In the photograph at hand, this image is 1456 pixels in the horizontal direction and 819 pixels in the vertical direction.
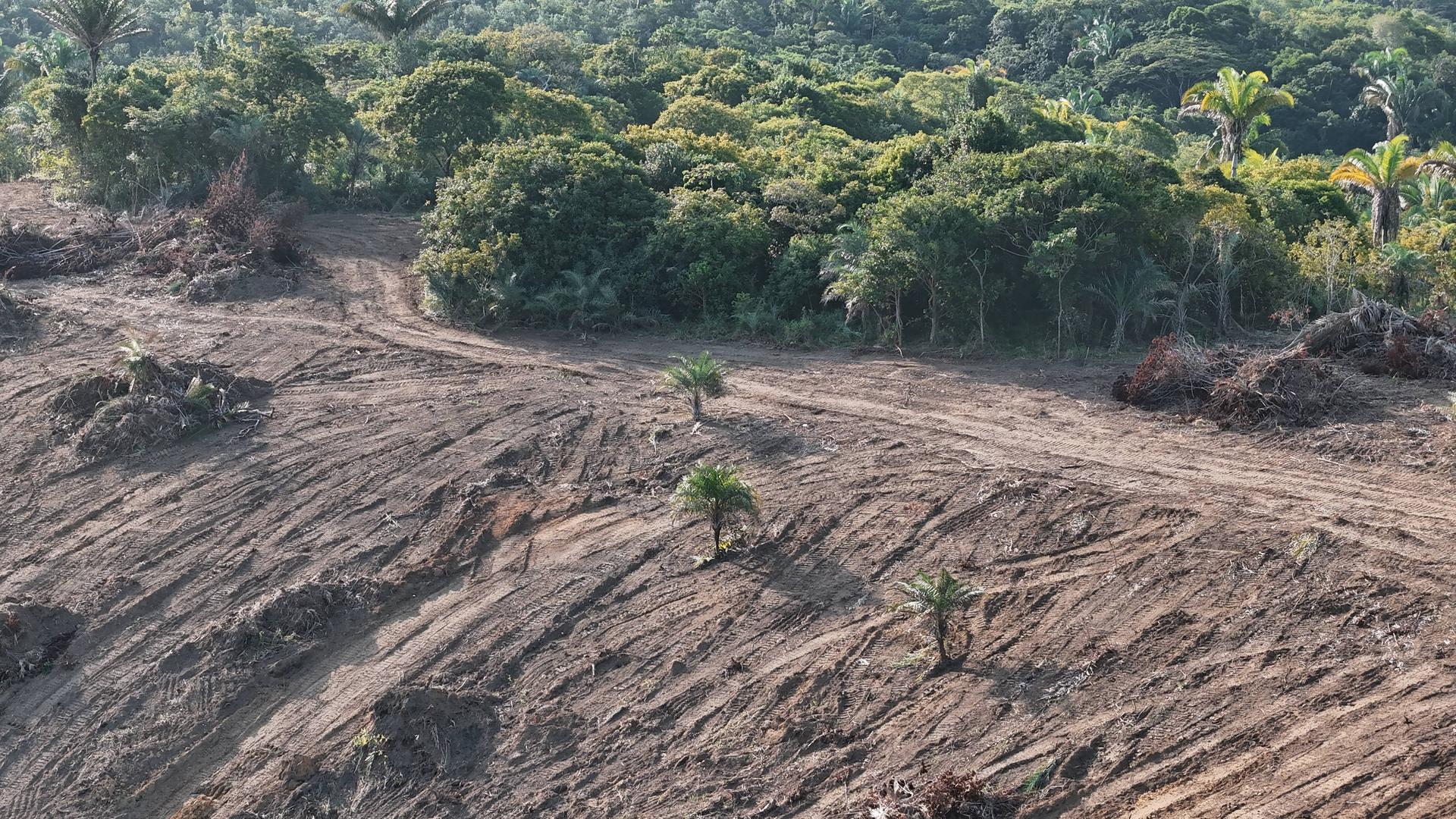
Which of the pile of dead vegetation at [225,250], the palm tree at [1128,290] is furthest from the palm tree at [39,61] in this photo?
the palm tree at [1128,290]

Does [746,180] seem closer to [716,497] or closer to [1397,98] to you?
[716,497]

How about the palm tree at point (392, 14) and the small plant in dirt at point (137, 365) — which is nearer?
the small plant in dirt at point (137, 365)

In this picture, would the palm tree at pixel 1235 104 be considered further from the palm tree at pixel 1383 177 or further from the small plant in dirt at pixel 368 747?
the small plant in dirt at pixel 368 747

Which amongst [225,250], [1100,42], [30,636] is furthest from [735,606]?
[1100,42]

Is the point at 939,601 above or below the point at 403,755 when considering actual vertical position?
above

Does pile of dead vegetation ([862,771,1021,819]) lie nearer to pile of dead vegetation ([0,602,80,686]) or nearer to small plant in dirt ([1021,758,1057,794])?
small plant in dirt ([1021,758,1057,794])

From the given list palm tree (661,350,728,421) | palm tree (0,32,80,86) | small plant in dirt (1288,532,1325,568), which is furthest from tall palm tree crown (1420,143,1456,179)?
palm tree (0,32,80,86)
